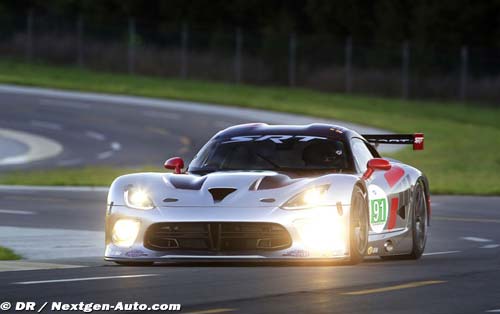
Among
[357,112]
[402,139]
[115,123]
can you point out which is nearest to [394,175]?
[402,139]

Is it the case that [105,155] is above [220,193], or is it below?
below

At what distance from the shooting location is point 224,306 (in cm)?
990

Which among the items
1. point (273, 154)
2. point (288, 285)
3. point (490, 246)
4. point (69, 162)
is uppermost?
point (273, 154)

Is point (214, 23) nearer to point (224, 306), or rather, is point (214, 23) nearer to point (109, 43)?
point (109, 43)

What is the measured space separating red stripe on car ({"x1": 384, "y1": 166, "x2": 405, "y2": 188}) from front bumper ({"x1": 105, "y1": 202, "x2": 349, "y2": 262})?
1.86 meters

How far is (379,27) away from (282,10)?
7455 mm

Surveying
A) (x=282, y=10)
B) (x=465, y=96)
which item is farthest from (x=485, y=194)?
(x=282, y=10)

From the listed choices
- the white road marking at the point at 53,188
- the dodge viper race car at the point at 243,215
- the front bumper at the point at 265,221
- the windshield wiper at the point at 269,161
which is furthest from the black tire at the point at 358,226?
the white road marking at the point at 53,188

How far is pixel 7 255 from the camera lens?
14.7m

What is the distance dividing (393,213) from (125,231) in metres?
2.90

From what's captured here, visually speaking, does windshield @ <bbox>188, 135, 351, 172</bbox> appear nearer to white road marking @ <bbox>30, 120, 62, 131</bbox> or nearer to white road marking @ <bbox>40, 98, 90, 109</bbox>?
white road marking @ <bbox>30, 120, 62, 131</bbox>

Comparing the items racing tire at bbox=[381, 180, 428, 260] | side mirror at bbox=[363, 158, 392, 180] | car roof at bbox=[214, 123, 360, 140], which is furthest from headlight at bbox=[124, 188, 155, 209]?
racing tire at bbox=[381, 180, 428, 260]

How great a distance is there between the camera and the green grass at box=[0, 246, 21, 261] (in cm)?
1439

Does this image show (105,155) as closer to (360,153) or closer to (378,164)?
(360,153)
